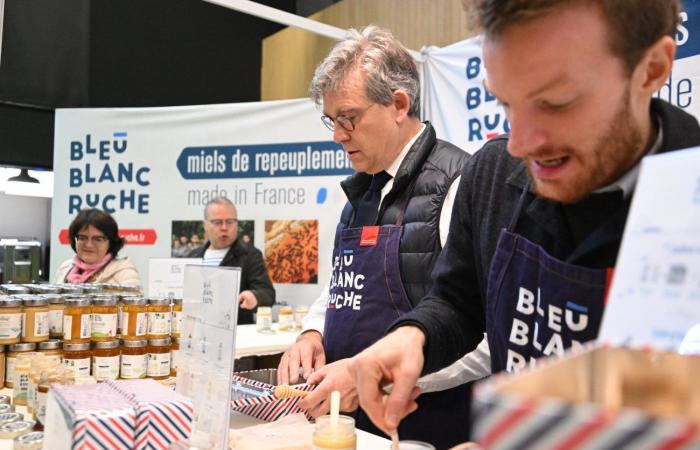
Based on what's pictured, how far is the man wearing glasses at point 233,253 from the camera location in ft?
16.5

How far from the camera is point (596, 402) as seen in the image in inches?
16.7

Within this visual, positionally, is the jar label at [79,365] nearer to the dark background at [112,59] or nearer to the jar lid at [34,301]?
the jar lid at [34,301]

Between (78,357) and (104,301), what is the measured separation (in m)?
0.19

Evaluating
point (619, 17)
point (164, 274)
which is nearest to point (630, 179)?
point (619, 17)

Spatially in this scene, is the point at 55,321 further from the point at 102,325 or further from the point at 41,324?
the point at 102,325

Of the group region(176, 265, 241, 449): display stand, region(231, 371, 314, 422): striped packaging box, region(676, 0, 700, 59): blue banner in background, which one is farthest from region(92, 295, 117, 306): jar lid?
region(676, 0, 700, 59): blue banner in background

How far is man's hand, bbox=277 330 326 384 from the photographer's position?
70.1 inches

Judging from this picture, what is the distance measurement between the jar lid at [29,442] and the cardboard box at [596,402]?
1.18m

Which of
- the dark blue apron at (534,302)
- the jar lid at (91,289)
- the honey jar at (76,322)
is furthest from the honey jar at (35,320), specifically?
the dark blue apron at (534,302)

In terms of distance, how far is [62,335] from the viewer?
2.06m

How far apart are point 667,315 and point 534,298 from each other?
613mm

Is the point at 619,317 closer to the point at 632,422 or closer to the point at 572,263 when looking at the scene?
the point at 632,422

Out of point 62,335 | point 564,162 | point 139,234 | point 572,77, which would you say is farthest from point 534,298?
point 139,234

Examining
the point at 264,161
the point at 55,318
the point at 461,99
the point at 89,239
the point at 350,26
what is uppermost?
the point at 350,26
